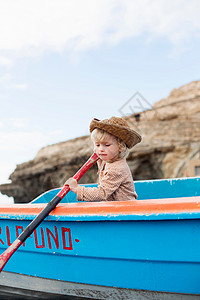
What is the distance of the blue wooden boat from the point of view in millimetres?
2004

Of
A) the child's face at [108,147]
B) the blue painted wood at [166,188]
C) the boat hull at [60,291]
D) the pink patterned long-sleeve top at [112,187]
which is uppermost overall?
the child's face at [108,147]

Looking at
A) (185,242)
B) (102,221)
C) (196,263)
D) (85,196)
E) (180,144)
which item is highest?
(180,144)

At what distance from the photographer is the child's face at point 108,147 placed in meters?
2.32

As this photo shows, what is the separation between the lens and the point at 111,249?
218 cm

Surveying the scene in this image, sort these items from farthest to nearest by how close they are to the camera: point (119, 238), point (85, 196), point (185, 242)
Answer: point (85, 196) < point (119, 238) < point (185, 242)

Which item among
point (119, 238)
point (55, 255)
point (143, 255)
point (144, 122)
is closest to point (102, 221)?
point (119, 238)

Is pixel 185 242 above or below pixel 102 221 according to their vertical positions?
below

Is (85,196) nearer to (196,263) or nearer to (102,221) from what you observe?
(102,221)

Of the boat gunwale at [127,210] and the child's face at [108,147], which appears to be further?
the child's face at [108,147]

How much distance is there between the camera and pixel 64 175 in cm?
1647

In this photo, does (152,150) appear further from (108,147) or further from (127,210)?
(127,210)

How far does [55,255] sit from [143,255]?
710 millimetres

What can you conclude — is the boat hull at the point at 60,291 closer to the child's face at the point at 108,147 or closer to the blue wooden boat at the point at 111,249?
the blue wooden boat at the point at 111,249

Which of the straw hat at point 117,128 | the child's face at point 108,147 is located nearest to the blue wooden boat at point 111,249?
the child's face at point 108,147
